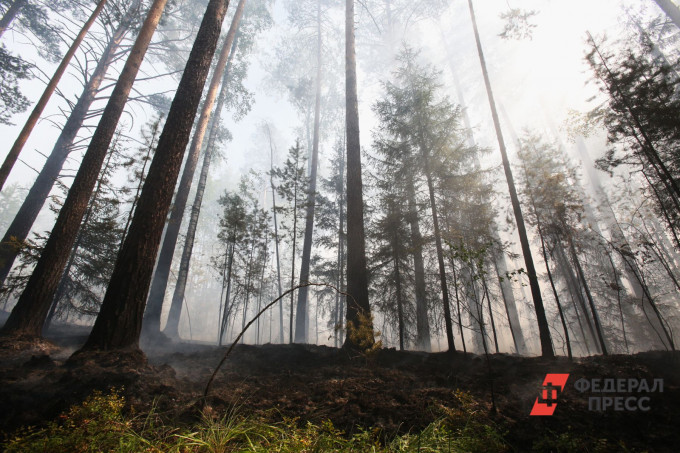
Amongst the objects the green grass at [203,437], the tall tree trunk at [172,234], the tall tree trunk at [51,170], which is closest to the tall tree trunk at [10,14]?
the tall tree trunk at [51,170]

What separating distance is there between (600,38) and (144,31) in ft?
41.8

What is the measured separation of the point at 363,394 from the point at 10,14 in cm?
1756

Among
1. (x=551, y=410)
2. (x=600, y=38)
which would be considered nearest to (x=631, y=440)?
(x=551, y=410)

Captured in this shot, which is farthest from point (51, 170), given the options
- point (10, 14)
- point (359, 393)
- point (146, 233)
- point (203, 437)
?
point (359, 393)

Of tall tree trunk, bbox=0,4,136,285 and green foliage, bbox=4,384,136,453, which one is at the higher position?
tall tree trunk, bbox=0,4,136,285

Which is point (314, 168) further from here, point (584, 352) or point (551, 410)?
point (584, 352)

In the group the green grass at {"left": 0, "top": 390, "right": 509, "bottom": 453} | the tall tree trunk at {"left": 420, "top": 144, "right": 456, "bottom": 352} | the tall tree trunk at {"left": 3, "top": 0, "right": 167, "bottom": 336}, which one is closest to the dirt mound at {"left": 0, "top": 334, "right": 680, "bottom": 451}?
the green grass at {"left": 0, "top": 390, "right": 509, "bottom": 453}

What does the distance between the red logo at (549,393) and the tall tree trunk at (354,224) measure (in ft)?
8.84

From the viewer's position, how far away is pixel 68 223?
16.9ft

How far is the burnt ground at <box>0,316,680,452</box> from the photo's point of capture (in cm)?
234

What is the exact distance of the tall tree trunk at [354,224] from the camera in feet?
20.0

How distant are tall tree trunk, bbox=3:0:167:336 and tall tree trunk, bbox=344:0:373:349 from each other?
4449 mm

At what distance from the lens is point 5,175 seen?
5.90 m

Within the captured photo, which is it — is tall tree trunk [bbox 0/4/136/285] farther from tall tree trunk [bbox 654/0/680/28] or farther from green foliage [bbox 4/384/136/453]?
tall tree trunk [bbox 654/0/680/28]
